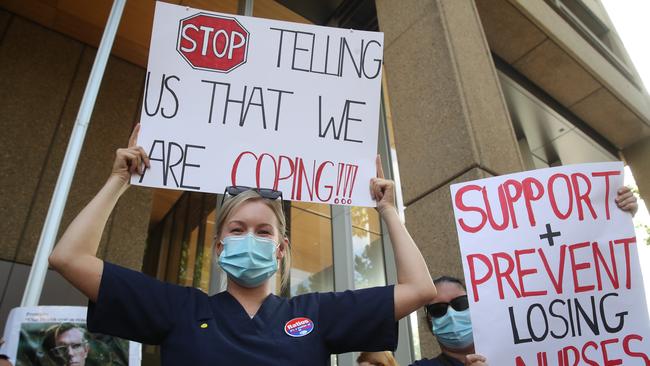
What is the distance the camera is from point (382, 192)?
73.1 inches

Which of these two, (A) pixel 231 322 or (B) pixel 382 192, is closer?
(A) pixel 231 322

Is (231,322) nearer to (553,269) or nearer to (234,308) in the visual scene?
(234,308)

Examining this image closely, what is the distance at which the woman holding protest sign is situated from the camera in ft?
4.05

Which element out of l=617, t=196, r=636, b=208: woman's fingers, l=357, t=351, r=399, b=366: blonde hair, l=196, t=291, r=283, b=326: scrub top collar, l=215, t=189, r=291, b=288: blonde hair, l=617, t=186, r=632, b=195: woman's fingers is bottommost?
l=357, t=351, r=399, b=366: blonde hair

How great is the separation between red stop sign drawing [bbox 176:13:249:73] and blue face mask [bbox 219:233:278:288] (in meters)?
1.14

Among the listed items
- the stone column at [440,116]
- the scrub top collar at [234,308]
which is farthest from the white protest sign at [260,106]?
the stone column at [440,116]

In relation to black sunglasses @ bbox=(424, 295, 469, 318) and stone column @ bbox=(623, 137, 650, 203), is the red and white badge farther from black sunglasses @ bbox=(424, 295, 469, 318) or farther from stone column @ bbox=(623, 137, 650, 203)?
stone column @ bbox=(623, 137, 650, 203)

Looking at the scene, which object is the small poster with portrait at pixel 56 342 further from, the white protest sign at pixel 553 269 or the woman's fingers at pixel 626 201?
the woman's fingers at pixel 626 201

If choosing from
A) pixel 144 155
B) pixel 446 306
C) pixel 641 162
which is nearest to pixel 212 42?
pixel 144 155

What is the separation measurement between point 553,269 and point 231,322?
4.67ft

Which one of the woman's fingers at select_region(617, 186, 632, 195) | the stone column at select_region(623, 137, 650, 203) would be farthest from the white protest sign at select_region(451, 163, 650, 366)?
the stone column at select_region(623, 137, 650, 203)

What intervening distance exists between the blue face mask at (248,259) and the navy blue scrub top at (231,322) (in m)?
0.07

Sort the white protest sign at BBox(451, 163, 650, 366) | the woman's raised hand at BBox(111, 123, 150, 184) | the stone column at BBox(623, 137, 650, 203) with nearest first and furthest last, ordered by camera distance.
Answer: the woman's raised hand at BBox(111, 123, 150, 184), the white protest sign at BBox(451, 163, 650, 366), the stone column at BBox(623, 137, 650, 203)

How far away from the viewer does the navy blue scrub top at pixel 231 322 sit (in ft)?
4.03
